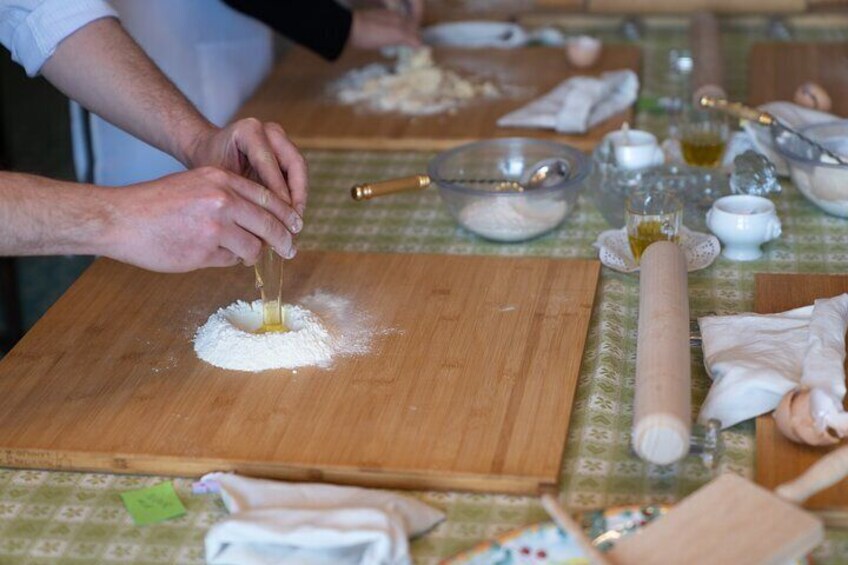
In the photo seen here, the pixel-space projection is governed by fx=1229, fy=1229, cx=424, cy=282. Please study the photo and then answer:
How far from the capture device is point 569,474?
48.2 inches

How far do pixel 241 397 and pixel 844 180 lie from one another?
3.04 feet

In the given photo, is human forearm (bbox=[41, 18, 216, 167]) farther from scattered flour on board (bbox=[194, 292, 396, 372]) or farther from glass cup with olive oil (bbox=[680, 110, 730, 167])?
glass cup with olive oil (bbox=[680, 110, 730, 167])

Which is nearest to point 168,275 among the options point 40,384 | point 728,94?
point 40,384

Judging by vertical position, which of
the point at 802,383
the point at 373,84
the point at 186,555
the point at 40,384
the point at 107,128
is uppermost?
the point at 373,84

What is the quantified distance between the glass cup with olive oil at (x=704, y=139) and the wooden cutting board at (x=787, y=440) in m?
0.40

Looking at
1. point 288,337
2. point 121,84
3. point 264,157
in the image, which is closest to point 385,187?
point 264,157

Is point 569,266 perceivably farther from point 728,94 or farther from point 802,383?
point 728,94

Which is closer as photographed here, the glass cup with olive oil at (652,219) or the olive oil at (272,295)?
the olive oil at (272,295)

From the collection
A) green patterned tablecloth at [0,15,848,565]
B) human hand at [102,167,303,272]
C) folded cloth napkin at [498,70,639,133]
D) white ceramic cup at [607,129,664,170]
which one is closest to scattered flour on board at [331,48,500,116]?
folded cloth napkin at [498,70,639,133]

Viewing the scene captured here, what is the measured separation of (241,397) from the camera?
135cm

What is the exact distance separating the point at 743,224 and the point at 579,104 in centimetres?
56

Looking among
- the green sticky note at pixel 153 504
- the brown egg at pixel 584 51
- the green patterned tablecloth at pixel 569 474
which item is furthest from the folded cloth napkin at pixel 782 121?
the green sticky note at pixel 153 504

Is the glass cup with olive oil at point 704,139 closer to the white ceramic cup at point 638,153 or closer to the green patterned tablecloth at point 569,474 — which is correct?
the white ceramic cup at point 638,153

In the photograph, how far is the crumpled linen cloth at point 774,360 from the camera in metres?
1.25
